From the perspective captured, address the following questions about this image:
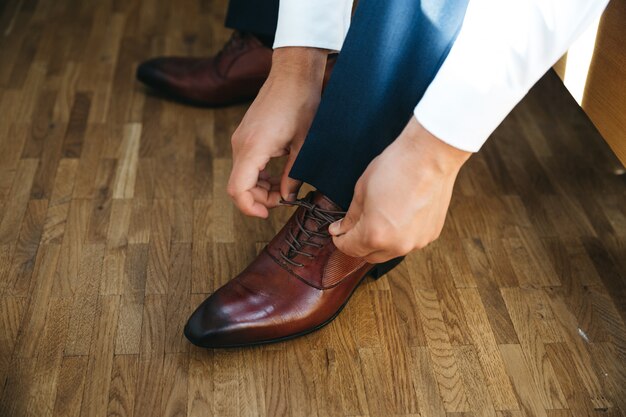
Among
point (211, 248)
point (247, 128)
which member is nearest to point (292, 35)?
point (247, 128)

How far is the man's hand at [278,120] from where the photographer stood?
3.00 ft

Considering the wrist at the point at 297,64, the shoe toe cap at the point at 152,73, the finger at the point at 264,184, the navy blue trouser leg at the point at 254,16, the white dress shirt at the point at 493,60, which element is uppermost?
the white dress shirt at the point at 493,60

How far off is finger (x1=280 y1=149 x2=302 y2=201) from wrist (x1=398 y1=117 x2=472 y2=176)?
0.21m

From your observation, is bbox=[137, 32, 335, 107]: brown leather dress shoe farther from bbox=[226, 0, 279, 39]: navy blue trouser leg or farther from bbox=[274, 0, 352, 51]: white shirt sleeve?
bbox=[274, 0, 352, 51]: white shirt sleeve

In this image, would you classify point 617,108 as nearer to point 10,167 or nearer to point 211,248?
point 211,248

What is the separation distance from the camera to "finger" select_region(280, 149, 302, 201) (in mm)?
954

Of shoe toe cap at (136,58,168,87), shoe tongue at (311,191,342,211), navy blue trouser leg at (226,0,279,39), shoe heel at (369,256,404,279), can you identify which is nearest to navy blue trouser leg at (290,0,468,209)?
shoe tongue at (311,191,342,211)

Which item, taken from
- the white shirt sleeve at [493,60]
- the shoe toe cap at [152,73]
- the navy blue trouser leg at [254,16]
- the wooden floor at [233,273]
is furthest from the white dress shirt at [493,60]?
the shoe toe cap at [152,73]

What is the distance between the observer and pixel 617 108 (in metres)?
0.89

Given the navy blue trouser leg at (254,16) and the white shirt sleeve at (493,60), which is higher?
the white shirt sleeve at (493,60)

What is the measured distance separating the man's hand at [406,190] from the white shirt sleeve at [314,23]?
8.4 inches

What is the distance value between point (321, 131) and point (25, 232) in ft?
1.70

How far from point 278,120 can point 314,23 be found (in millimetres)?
131

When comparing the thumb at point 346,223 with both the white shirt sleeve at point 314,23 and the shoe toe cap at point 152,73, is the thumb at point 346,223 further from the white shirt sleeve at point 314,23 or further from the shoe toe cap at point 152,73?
the shoe toe cap at point 152,73
